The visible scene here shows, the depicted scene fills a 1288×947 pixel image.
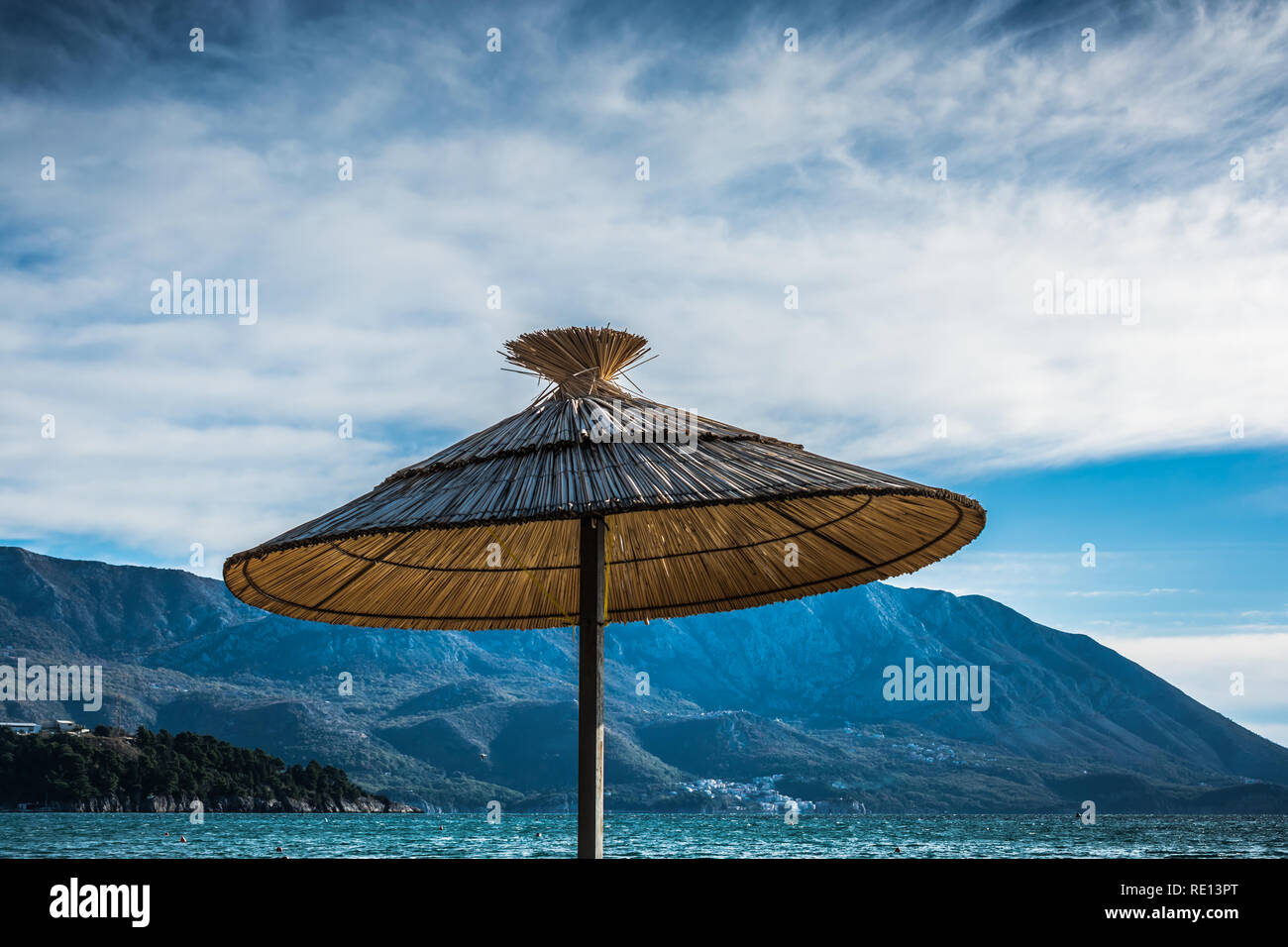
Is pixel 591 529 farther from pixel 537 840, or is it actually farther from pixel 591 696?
pixel 537 840

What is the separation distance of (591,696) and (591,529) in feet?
2.15

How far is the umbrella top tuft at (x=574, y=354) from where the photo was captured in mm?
4586

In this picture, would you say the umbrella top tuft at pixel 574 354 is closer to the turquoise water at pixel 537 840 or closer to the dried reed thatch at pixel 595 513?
the dried reed thatch at pixel 595 513

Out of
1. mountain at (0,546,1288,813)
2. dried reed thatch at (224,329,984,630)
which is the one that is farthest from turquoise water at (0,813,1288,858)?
mountain at (0,546,1288,813)

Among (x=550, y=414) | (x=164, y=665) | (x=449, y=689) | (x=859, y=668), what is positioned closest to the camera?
(x=550, y=414)

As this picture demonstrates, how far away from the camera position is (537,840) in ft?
233

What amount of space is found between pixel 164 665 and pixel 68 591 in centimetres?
2504

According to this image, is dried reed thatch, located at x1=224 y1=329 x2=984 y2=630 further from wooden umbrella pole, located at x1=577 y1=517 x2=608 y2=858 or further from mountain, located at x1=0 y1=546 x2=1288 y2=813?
mountain, located at x1=0 y1=546 x2=1288 y2=813

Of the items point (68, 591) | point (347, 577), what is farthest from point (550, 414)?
point (68, 591)

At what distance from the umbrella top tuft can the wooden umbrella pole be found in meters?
0.70

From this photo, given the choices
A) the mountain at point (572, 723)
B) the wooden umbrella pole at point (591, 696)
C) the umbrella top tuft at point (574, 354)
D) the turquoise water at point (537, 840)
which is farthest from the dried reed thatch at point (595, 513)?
the mountain at point (572, 723)

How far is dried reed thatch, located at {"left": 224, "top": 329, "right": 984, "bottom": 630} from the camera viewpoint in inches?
133
